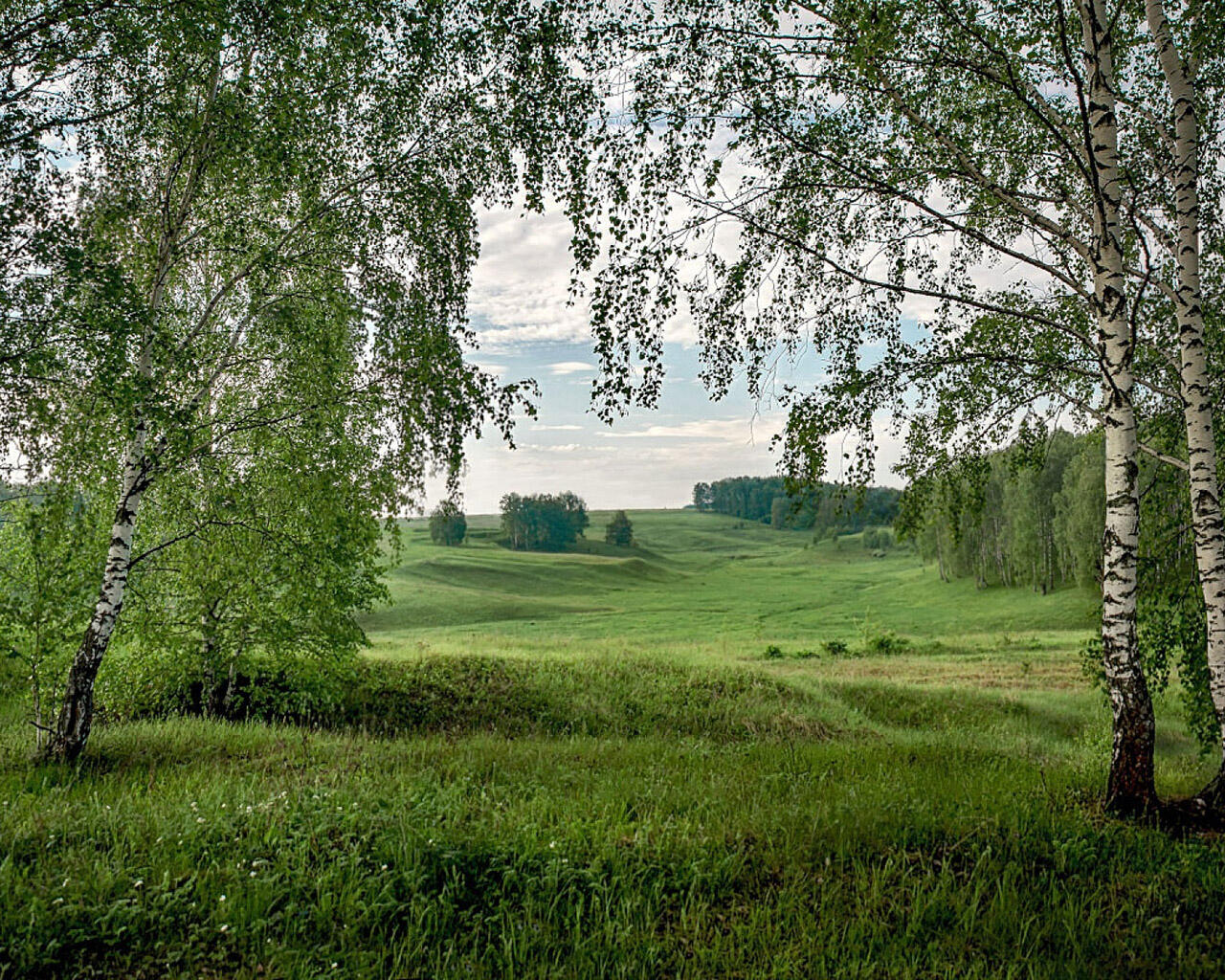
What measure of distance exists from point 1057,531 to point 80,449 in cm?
6223

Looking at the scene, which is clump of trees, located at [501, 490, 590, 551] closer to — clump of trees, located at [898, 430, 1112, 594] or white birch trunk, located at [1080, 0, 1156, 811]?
clump of trees, located at [898, 430, 1112, 594]

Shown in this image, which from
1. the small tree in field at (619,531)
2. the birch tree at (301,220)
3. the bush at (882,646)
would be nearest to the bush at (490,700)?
the birch tree at (301,220)

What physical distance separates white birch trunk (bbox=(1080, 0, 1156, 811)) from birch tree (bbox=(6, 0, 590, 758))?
5745mm

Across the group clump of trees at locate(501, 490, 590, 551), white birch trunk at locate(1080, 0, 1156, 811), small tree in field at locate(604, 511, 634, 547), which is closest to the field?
white birch trunk at locate(1080, 0, 1156, 811)

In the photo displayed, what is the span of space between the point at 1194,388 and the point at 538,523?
110m

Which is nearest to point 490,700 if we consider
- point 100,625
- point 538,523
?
point 100,625

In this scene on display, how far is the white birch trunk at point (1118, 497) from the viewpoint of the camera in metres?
7.18

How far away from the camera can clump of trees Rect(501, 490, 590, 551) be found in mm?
113625

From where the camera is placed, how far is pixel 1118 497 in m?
7.30

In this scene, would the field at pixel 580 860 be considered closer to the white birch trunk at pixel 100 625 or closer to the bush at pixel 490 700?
the white birch trunk at pixel 100 625

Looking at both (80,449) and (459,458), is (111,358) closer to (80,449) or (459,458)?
(80,449)

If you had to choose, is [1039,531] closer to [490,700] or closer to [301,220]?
[490,700]

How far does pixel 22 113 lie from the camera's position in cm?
657

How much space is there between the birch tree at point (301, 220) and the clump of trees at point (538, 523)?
10302 centimetres
